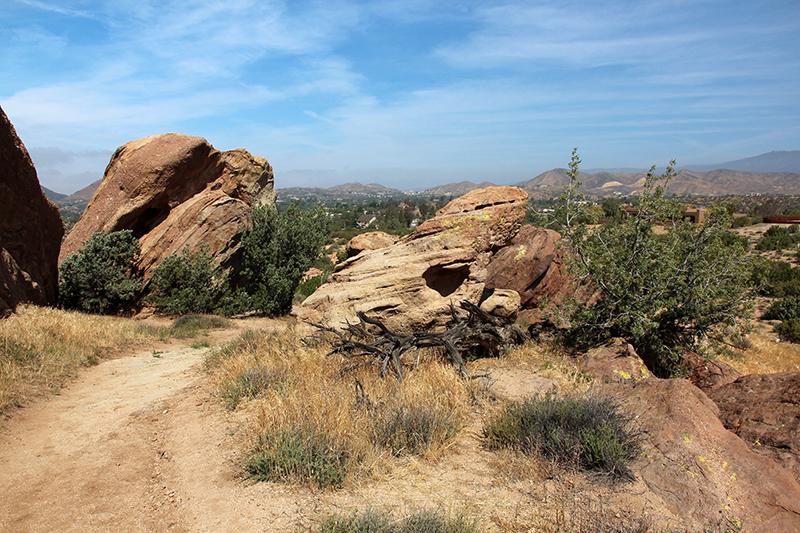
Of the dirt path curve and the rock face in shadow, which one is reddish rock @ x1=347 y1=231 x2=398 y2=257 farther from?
the rock face in shadow

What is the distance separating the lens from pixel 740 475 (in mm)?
3680

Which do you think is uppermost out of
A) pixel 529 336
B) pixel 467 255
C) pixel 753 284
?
pixel 467 255

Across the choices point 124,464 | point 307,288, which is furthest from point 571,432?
point 307,288

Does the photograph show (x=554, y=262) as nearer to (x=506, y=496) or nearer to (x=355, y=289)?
(x=355, y=289)

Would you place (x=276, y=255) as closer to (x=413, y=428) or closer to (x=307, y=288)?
(x=307, y=288)

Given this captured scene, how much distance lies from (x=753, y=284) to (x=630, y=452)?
201 inches

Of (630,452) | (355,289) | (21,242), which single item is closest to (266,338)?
(355,289)

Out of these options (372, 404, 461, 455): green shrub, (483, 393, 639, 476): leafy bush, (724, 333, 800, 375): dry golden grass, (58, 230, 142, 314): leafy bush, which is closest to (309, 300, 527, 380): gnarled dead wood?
(372, 404, 461, 455): green shrub

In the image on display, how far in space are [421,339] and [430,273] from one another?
5.19ft

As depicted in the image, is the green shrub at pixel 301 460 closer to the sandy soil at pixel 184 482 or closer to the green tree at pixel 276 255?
the sandy soil at pixel 184 482

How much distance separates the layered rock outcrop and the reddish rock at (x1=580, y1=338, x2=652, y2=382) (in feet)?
5.45

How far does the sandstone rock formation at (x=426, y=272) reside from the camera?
7.58 m

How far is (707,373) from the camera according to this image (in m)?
6.96

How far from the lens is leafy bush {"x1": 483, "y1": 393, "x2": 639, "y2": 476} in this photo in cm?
402
